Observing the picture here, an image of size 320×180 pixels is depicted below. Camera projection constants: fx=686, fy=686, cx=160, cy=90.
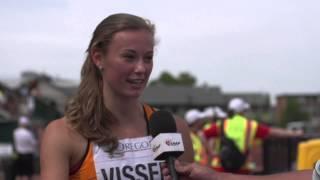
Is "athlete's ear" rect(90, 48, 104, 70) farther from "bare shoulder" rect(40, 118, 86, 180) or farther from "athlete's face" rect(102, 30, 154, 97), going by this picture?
"bare shoulder" rect(40, 118, 86, 180)

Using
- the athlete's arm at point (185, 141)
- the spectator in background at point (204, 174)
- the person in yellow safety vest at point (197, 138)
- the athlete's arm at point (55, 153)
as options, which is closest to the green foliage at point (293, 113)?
the person in yellow safety vest at point (197, 138)

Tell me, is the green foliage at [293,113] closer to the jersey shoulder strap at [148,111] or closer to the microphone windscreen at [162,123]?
the jersey shoulder strap at [148,111]

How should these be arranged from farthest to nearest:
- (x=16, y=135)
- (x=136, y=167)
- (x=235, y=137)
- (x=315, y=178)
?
(x=16, y=135), (x=235, y=137), (x=136, y=167), (x=315, y=178)

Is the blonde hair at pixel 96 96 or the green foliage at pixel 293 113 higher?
the blonde hair at pixel 96 96

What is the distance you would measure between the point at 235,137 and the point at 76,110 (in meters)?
5.82

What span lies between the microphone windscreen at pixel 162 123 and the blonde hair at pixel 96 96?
0.64 ft

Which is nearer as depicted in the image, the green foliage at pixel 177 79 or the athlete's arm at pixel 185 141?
the athlete's arm at pixel 185 141

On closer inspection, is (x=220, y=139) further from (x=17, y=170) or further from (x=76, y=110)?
(x=17, y=170)

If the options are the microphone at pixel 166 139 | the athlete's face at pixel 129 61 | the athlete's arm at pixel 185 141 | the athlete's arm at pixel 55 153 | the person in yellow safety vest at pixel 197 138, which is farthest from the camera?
the person in yellow safety vest at pixel 197 138

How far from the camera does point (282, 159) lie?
1285 cm

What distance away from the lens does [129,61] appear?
3.05 meters

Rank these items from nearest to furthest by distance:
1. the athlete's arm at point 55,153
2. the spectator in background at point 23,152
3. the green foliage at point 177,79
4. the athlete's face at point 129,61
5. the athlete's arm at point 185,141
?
the athlete's arm at point 55,153
the athlete's face at point 129,61
the athlete's arm at point 185,141
the spectator in background at point 23,152
the green foliage at point 177,79

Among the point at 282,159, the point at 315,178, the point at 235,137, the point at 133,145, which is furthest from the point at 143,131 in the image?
the point at 282,159

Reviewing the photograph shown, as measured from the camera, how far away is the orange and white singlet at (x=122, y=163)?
300 centimetres
